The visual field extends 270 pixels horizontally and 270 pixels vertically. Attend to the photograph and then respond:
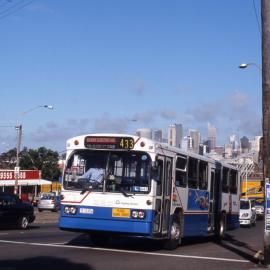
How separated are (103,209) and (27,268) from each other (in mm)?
3949

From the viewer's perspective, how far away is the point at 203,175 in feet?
65.7

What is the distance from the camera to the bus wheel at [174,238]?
55.9 feet

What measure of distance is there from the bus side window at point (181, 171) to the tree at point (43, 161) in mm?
76156

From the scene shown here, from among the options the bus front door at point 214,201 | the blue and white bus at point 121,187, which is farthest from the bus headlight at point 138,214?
the bus front door at point 214,201

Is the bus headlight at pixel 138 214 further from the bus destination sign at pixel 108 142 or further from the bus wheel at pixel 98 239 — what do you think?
the bus wheel at pixel 98 239

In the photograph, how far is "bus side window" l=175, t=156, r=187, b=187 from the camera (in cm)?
1742

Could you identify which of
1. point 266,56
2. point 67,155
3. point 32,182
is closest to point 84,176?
point 67,155

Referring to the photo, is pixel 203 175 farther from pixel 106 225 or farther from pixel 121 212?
pixel 106 225

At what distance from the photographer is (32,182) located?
70.4 m

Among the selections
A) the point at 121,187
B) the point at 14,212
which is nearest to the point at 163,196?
the point at 121,187

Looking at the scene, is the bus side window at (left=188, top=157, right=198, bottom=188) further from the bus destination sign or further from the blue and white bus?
the bus destination sign

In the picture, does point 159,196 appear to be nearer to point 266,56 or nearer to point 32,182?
point 266,56

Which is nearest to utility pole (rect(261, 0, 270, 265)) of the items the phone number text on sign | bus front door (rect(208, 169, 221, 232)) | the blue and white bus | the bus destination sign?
the blue and white bus

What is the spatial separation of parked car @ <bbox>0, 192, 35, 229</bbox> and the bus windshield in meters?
9.19
